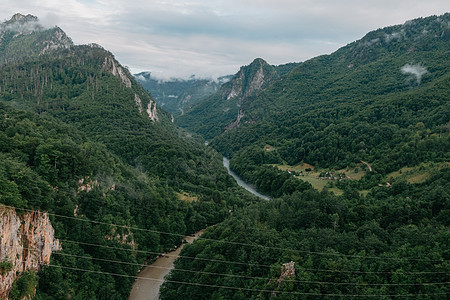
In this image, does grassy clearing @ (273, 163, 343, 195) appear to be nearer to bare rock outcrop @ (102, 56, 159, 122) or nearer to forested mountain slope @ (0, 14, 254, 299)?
forested mountain slope @ (0, 14, 254, 299)

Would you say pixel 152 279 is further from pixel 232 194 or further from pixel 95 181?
pixel 232 194

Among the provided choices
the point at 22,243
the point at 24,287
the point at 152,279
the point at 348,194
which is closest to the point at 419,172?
the point at 348,194

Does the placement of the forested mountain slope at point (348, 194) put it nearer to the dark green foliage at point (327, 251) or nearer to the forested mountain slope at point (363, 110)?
the dark green foliage at point (327, 251)

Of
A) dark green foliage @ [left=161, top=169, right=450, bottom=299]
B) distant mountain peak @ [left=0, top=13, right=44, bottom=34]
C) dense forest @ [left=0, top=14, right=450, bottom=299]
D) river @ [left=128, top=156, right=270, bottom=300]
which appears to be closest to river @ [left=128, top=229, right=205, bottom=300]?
river @ [left=128, top=156, right=270, bottom=300]

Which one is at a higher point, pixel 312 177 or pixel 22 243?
pixel 22 243

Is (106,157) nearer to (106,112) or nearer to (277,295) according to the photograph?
(106,112)

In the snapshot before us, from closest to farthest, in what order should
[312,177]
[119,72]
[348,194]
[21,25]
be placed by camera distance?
[348,194]
[312,177]
[119,72]
[21,25]
